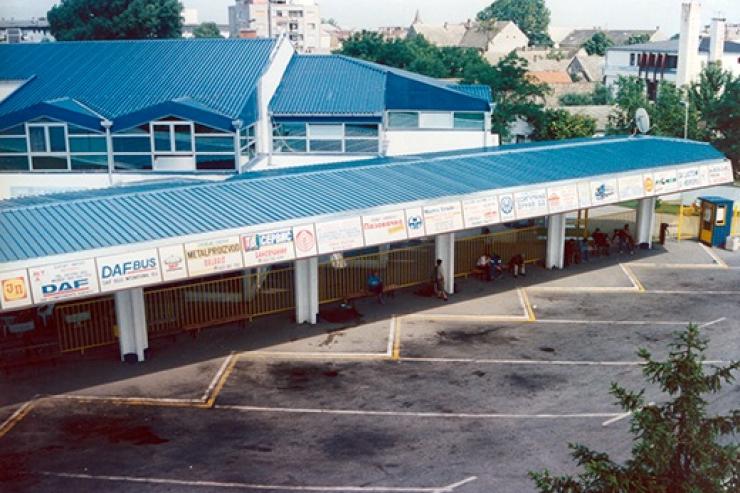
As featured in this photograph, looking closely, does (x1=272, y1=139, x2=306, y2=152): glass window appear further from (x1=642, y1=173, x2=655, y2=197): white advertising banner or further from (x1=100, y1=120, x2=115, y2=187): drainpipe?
(x1=642, y1=173, x2=655, y2=197): white advertising banner

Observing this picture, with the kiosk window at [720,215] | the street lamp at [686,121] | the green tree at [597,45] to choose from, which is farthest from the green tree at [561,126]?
the green tree at [597,45]

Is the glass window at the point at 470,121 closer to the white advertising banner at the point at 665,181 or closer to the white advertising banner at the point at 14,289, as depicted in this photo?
the white advertising banner at the point at 665,181

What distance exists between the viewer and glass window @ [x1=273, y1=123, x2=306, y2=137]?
3469 centimetres

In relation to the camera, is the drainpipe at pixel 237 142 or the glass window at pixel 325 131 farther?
the glass window at pixel 325 131

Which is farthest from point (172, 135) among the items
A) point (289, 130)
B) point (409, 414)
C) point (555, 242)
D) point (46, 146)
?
point (409, 414)

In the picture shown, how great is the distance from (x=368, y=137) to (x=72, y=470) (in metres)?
22.1

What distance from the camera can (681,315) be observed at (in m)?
25.4

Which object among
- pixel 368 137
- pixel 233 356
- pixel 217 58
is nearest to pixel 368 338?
pixel 233 356

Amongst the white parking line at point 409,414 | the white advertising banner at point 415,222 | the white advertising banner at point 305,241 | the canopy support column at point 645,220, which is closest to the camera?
the white parking line at point 409,414

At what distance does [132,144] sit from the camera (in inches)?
1213

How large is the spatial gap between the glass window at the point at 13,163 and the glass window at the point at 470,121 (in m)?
17.9

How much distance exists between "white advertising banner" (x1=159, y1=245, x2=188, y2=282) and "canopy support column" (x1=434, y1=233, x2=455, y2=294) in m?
10.1

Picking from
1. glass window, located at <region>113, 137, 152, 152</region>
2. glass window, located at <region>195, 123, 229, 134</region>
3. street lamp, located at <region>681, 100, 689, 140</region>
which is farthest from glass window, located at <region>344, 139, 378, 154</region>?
street lamp, located at <region>681, 100, 689, 140</region>

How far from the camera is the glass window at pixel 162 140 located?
100ft
